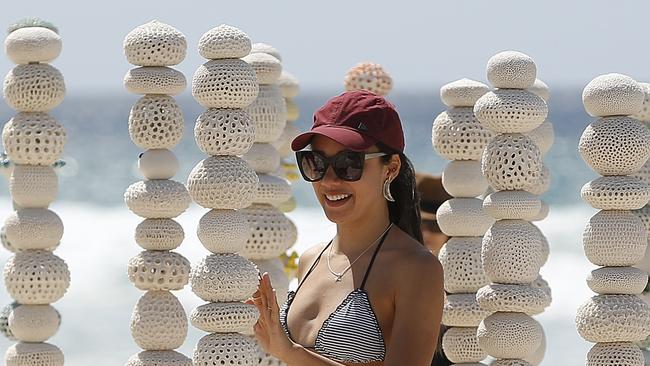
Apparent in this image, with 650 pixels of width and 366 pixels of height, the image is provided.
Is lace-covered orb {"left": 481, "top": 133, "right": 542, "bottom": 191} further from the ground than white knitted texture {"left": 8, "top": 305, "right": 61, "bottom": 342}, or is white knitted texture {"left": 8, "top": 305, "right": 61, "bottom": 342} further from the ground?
lace-covered orb {"left": 481, "top": 133, "right": 542, "bottom": 191}

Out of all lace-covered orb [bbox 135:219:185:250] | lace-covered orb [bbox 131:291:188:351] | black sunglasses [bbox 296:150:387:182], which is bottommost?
lace-covered orb [bbox 131:291:188:351]

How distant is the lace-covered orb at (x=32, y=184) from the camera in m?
5.43

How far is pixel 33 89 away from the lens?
5.36 metres

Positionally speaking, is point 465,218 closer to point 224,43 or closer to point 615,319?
point 615,319

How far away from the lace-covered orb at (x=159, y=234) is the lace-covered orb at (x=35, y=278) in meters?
0.40

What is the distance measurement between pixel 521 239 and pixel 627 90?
2.06 feet

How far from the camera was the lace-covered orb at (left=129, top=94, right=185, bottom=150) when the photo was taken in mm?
5133

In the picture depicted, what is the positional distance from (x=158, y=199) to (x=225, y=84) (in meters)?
0.52

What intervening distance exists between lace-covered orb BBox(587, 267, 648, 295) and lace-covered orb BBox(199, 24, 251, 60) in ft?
4.70

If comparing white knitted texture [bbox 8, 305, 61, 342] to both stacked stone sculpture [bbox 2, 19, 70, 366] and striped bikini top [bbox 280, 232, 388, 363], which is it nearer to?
stacked stone sculpture [bbox 2, 19, 70, 366]

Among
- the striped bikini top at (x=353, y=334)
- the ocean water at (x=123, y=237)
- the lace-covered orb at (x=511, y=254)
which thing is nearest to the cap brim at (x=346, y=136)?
the striped bikini top at (x=353, y=334)

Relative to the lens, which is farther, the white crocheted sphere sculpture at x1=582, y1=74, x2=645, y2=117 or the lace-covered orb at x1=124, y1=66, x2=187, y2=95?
the lace-covered orb at x1=124, y1=66, x2=187, y2=95

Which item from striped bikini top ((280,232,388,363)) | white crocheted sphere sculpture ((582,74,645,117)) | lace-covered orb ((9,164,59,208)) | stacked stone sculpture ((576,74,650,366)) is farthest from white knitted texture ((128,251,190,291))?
white crocheted sphere sculpture ((582,74,645,117))

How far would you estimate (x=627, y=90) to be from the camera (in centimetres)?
482
